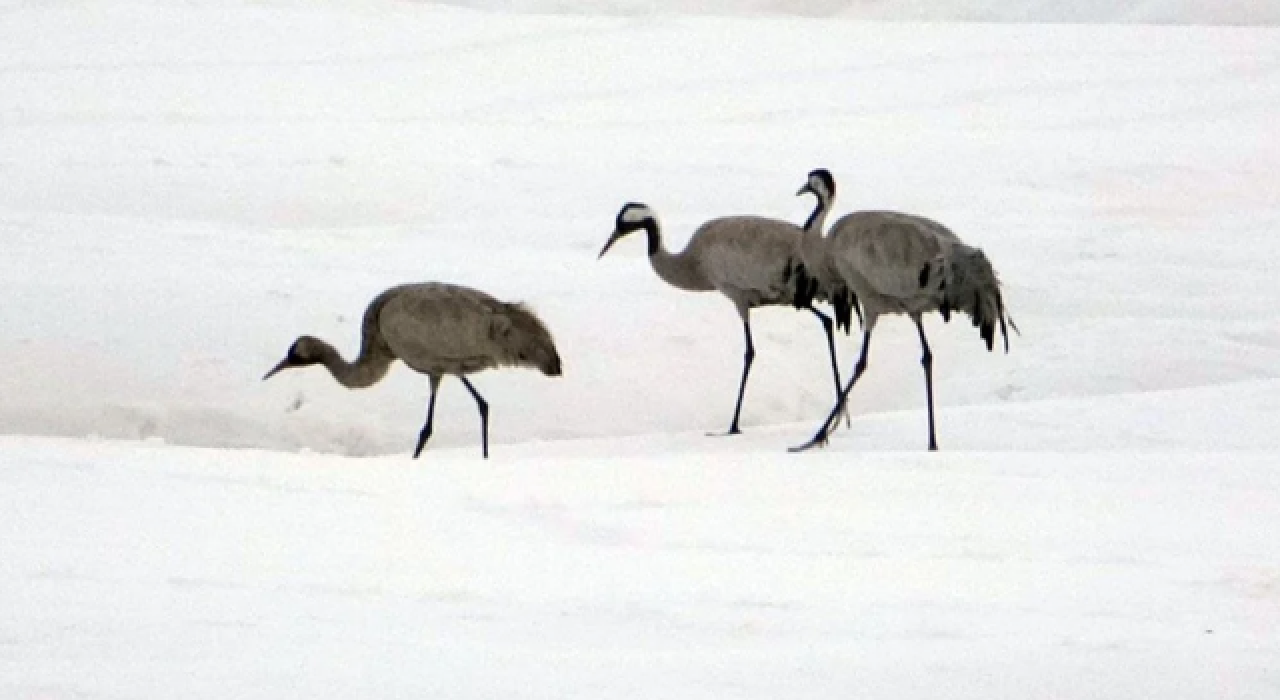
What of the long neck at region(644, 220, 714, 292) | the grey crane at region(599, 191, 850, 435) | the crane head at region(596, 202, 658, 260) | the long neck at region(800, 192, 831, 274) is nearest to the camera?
the long neck at region(800, 192, 831, 274)

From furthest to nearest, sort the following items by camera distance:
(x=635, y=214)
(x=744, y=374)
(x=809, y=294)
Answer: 1. (x=635, y=214)
2. (x=744, y=374)
3. (x=809, y=294)

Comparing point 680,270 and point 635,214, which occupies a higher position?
point 635,214

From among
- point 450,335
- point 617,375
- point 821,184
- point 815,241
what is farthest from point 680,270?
point 450,335

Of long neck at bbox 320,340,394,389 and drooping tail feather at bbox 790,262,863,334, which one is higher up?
drooping tail feather at bbox 790,262,863,334

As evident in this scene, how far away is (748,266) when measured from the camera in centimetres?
1047

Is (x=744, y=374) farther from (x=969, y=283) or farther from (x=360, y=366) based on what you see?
(x=969, y=283)

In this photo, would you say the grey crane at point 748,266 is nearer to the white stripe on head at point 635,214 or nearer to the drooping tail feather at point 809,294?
the drooping tail feather at point 809,294

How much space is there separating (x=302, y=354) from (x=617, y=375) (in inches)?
63.2

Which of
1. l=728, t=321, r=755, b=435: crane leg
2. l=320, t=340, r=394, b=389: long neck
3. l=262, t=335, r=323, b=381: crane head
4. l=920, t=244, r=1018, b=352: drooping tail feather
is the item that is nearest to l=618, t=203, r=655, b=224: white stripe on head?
l=728, t=321, r=755, b=435: crane leg

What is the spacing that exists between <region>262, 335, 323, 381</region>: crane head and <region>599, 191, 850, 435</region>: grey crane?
156 centimetres

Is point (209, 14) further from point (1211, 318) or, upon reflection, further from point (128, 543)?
point (128, 543)

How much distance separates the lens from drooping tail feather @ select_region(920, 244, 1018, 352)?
29.4ft

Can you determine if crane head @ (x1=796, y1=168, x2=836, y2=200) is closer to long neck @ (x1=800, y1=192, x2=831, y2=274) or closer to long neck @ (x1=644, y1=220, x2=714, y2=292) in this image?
long neck @ (x1=800, y1=192, x2=831, y2=274)

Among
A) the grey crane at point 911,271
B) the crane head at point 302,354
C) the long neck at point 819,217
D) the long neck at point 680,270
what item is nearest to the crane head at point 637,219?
the long neck at point 680,270
